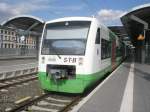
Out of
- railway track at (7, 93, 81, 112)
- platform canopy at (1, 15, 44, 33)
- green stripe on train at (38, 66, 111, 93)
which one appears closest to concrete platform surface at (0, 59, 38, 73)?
green stripe on train at (38, 66, 111, 93)

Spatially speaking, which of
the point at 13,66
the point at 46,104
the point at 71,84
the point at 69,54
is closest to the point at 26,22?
the point at 13,66

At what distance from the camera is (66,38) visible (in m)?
10.5

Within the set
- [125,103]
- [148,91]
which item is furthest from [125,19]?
[125,103]

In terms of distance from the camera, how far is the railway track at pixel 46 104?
8078mm

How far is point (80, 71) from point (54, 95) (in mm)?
1460

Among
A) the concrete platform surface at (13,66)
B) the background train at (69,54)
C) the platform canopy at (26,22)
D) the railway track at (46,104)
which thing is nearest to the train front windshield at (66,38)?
the background train at (69,54)

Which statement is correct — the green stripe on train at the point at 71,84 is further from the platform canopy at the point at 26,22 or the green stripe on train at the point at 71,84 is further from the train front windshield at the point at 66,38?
the platform canopy at the point at 26,22

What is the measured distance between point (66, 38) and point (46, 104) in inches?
104

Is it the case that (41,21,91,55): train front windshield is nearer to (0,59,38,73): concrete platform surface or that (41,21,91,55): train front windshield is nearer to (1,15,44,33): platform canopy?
(0,59,38,73): concrete platform surface

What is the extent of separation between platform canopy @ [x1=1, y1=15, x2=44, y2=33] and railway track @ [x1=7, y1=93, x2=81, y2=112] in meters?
26.2

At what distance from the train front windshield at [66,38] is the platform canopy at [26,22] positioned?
25062mm

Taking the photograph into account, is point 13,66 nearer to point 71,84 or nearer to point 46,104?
point 71,84

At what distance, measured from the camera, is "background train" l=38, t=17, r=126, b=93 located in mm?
9922

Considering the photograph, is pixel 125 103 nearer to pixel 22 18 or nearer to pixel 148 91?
pixel 148 91
